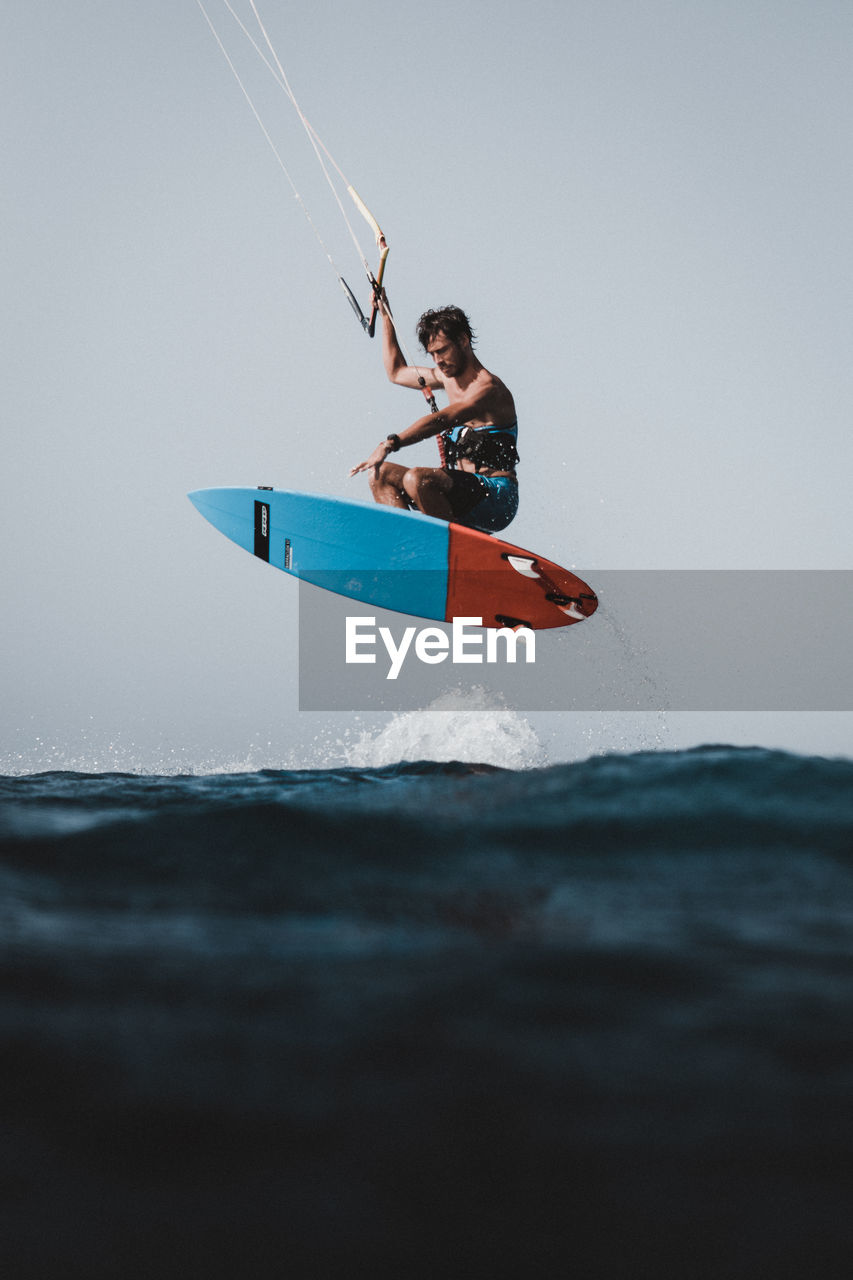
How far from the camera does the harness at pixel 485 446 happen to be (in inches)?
247

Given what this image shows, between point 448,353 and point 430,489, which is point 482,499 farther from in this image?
point 448,353

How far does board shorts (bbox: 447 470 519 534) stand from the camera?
6.32 meters

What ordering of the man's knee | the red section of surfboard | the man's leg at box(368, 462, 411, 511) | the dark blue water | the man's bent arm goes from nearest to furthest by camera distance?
the dark blue water
the red section of surfboard
the man's knee
the man's leg at box(368, 462, 411, 511)
the man's bent arm

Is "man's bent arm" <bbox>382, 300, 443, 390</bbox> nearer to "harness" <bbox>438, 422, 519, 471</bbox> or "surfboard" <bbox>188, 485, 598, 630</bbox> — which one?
"harness" <bbox>438, 422, 519, 471</bbox>

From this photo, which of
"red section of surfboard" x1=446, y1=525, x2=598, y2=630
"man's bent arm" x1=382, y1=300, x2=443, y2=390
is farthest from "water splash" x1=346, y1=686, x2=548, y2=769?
"man's bent arm" x1=382, y1=300, x2=443, y2=390

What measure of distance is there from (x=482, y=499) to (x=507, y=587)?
776mm

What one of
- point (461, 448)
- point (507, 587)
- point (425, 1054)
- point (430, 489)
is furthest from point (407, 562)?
point (425, 1054)

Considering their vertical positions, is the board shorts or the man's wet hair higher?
the man's wet hair

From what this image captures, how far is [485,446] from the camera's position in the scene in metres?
6.30

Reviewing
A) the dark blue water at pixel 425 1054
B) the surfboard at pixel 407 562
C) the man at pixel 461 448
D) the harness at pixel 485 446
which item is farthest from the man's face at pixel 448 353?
the dark blue water at pixel 425 1054

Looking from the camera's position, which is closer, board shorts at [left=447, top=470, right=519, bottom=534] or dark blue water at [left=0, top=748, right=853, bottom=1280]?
dark blue water at [left=0, top=748, right=853, bottom=1280]

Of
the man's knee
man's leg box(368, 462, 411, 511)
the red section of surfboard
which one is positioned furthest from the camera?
man's leg box(368, 462, 411, 511)

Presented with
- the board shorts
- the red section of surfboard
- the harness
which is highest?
the harness

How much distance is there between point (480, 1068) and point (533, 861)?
1228 millimetres
